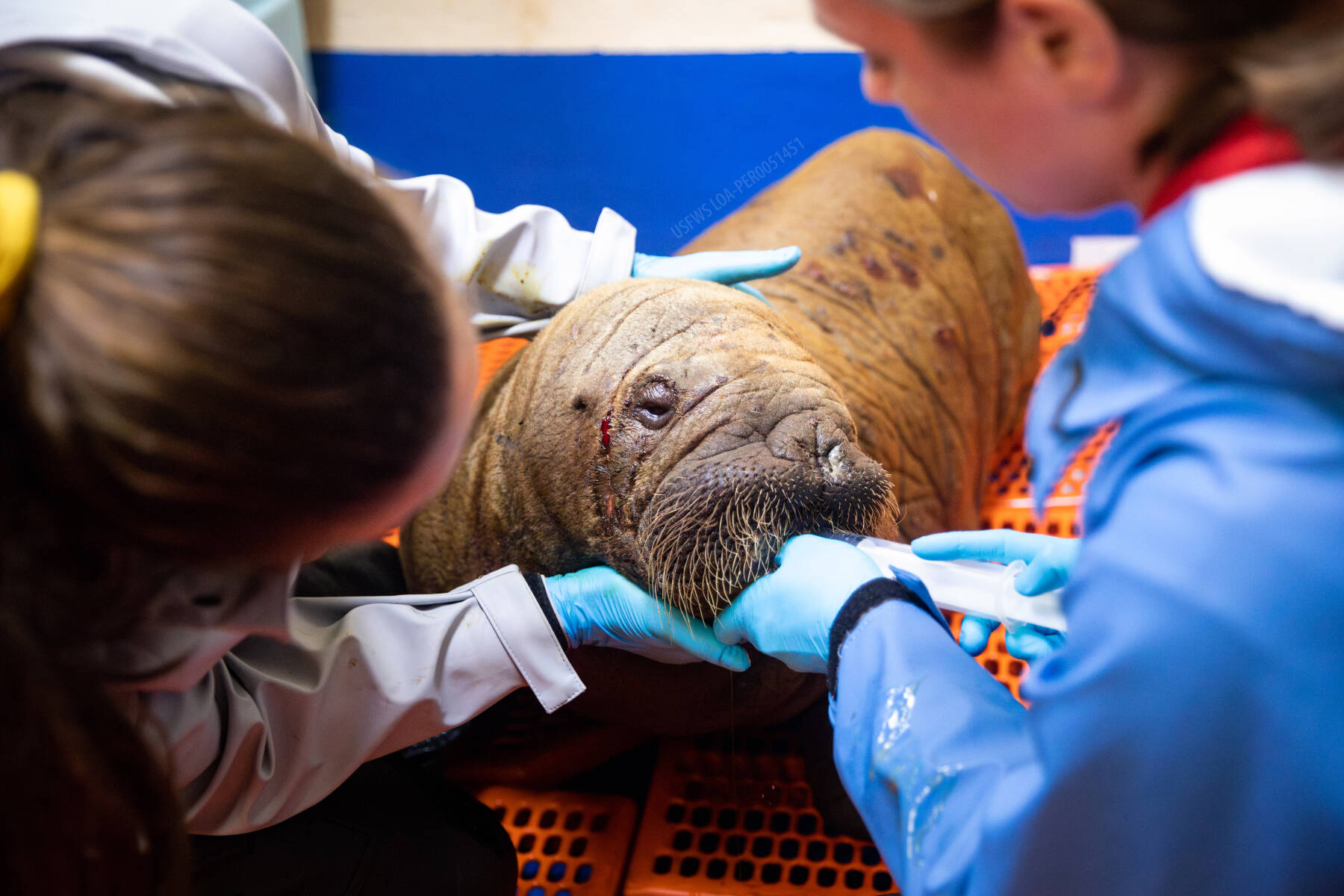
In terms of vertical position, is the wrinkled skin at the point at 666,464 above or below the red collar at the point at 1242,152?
below

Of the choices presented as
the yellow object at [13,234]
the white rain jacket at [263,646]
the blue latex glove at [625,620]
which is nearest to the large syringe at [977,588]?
the blue latex glove at [625,620]

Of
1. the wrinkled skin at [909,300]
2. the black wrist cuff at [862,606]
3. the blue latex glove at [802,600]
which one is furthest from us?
the wrinkled skin at [909,300]

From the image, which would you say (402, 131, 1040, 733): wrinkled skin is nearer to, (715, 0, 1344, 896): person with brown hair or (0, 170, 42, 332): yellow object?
(715, 0, 1344, 896): person with brown hair

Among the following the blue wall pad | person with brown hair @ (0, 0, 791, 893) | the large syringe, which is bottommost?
the blue wall pad

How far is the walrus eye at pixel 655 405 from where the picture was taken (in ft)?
7.27

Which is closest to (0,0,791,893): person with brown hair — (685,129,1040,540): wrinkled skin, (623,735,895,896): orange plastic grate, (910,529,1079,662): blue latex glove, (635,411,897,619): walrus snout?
(635,411,897,619): walrus snout

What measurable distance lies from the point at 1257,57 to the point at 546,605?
177 cm

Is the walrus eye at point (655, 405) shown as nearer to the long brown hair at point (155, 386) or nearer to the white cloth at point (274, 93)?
the white cloth at point (274, 93)

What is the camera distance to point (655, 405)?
2.23 m

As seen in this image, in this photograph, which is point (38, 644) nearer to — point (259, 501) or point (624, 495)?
point (259, 501)

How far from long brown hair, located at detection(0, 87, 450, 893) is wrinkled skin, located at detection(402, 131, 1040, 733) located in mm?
912

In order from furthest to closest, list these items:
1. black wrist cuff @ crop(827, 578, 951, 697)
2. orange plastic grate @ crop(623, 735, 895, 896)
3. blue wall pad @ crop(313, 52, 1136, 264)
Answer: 1. blue wall pad @ crop(313, 52, 1136, 264)
2. orange plastic grate @ crop(623, 735, 895, 896)
3. black wrist cuff @ crop(827, 578, 951, 697)

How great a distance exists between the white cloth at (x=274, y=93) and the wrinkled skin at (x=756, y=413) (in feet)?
0.88

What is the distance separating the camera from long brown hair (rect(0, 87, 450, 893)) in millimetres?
1070
